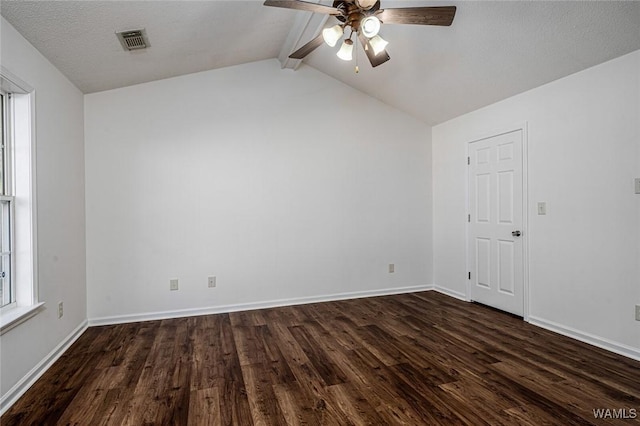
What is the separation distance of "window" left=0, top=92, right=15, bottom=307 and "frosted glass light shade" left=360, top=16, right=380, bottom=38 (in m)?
2.44

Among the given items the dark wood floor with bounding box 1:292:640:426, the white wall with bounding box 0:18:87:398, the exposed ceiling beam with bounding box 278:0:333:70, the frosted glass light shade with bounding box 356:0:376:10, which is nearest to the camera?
the dark wood floor with bounding box 1:292:640:426

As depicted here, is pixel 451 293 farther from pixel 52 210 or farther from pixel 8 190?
pixel 8 190

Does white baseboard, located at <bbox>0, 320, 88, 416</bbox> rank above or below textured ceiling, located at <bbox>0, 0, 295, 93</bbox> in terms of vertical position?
below

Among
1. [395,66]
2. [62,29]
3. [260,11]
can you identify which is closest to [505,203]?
[395,66]

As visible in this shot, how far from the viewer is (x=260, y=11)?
2.80 meters

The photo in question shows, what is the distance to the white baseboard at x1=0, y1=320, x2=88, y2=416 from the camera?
199 cm

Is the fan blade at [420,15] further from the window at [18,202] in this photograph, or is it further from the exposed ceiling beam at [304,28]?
the window at [18,202]

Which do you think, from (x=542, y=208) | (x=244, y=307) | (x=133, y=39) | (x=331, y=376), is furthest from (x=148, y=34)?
(x=542, y=208)

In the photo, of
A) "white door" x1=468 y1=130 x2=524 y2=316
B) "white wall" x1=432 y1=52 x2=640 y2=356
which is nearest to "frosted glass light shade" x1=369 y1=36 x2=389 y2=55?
"white wall" x1=432 y1=52 x2=640 y2=356

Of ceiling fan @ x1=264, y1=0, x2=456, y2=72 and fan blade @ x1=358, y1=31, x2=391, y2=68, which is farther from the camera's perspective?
fan blade @ x1=358, y1=31, x2=391, y2=68

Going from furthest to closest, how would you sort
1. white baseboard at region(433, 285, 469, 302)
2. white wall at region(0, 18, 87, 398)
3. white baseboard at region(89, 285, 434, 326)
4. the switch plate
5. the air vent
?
white baseboard at region(433, 285, 469, 302) → white baseboard at region(89, 285, 434, 326) → the switch plate → the air vent → white wall at region(0, 18, 87, 398)

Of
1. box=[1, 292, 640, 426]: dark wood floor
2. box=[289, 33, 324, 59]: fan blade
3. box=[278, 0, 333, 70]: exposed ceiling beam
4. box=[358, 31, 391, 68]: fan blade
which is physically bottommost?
box=[1, 292, 640, 426]: dark wood floor

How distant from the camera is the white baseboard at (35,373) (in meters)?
1.99

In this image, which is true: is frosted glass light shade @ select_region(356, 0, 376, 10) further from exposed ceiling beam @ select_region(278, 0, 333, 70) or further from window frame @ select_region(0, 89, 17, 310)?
window frame @ select_region(0, 89, 17, 310)
